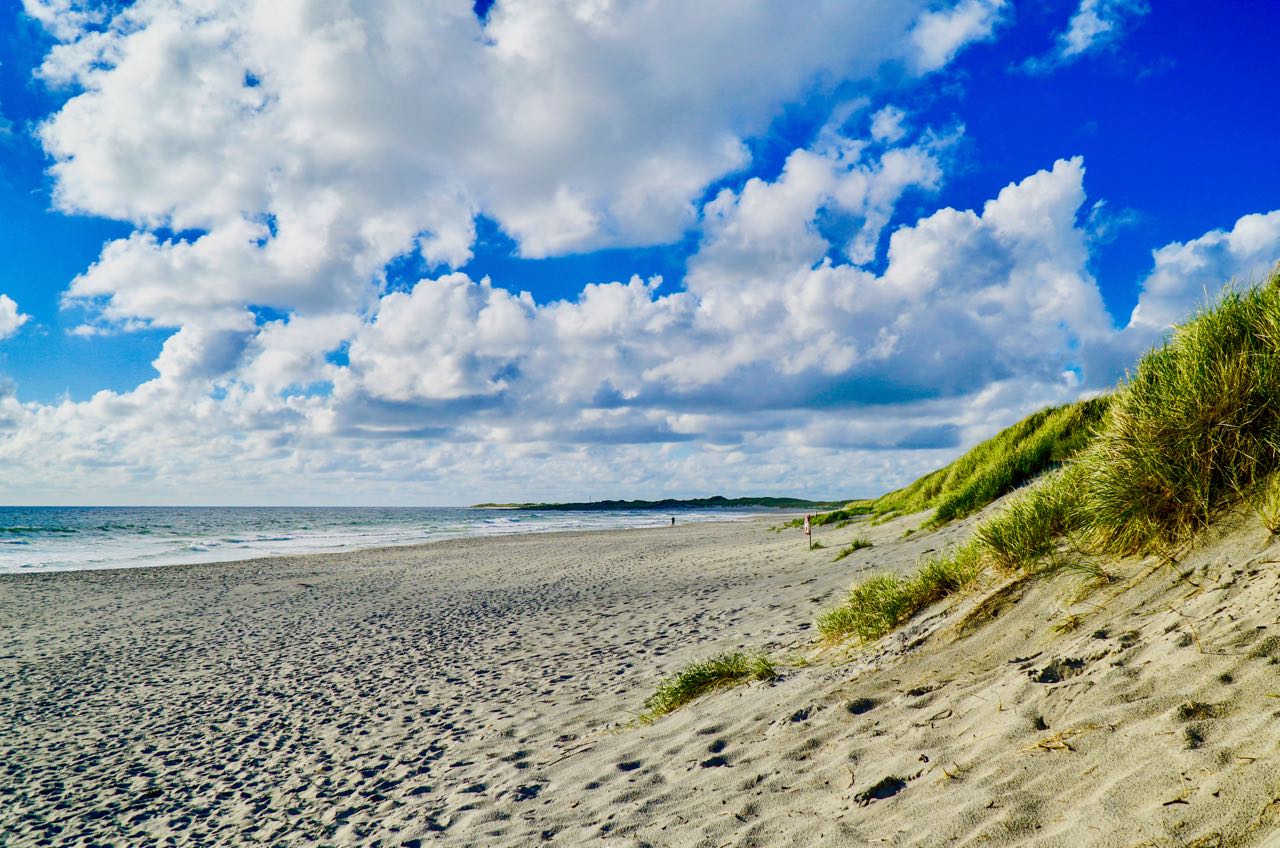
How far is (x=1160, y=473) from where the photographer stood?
5383 millimetres

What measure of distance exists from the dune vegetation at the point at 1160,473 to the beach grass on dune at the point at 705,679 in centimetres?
112

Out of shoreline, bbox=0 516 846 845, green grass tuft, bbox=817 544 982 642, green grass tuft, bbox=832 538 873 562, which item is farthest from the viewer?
green grass tuft, bbox=832 538 873 562

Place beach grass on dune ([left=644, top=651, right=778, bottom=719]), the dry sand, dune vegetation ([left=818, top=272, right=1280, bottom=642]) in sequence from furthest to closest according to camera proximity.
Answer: beach grass on dune ([left=644, top=651, right=778, bottom=719]) → dune vegetation ([left=818, top=272, right=1280, bottom=642]) → the dry sand

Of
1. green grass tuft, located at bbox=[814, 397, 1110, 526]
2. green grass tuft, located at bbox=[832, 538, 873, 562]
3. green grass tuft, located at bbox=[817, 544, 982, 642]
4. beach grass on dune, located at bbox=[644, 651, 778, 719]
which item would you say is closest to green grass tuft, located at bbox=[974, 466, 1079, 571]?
green grass tuft, located at bbox=[817, 544, 982, 642]

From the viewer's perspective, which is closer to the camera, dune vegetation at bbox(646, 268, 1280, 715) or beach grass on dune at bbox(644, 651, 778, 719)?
dune vegetation at bbox(646, 268, 1280, 715)

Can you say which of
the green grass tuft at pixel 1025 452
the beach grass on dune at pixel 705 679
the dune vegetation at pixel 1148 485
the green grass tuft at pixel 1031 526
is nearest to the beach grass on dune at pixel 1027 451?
the green grass tuft at pixel 1025 452

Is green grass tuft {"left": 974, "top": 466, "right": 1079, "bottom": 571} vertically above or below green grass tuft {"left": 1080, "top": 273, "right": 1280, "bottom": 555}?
below

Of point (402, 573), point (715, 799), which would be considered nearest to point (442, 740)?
point (715, 799)

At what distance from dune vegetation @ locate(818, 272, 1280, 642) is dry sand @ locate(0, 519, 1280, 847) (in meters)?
0.35

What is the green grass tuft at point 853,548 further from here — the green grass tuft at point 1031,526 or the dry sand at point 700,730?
the green grass tuft at point 1031,526

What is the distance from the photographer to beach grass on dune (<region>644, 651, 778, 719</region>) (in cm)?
657

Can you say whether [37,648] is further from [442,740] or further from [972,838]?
[972,838]

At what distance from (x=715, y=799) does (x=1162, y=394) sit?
186 inches

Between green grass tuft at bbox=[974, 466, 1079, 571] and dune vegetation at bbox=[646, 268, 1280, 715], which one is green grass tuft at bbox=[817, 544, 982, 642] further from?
green grass tuft at bbox=[974, 466, 1079, 571]
